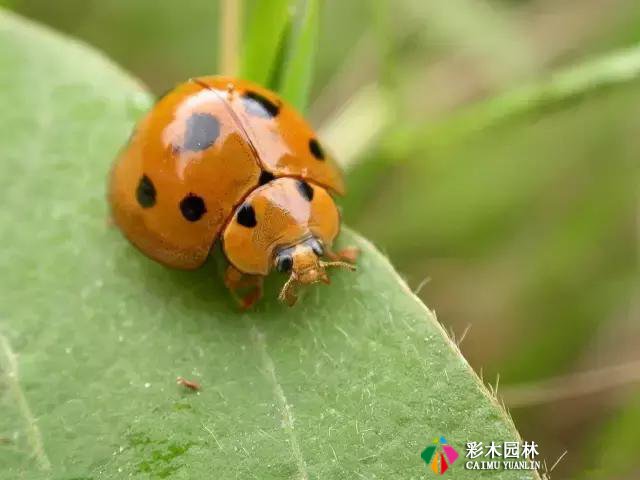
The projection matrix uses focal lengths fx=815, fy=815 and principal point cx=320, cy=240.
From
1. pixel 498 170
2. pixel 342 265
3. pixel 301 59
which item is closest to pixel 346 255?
pixel 342 265

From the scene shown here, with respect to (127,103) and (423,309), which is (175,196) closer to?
(127,103)

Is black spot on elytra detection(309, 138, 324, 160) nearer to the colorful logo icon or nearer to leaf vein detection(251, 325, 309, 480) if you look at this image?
leaf vein detection(251, 325, 309, 480)

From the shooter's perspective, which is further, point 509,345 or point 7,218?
point 509,345

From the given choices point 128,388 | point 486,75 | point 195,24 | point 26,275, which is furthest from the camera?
point 195,24

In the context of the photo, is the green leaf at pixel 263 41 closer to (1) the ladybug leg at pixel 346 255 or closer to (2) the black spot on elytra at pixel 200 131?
(2) the black spot on elytra at pixel 200 131

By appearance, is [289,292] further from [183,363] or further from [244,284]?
[183,363]

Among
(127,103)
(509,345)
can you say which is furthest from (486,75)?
(127,103)

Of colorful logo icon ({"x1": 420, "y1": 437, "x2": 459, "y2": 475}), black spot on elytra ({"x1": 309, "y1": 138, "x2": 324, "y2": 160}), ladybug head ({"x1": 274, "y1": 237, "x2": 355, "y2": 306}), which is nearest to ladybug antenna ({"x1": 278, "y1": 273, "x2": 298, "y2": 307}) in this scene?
ladybug head ({"x1": 274, "y1": 237, "x2": 355, "y2": 306})
